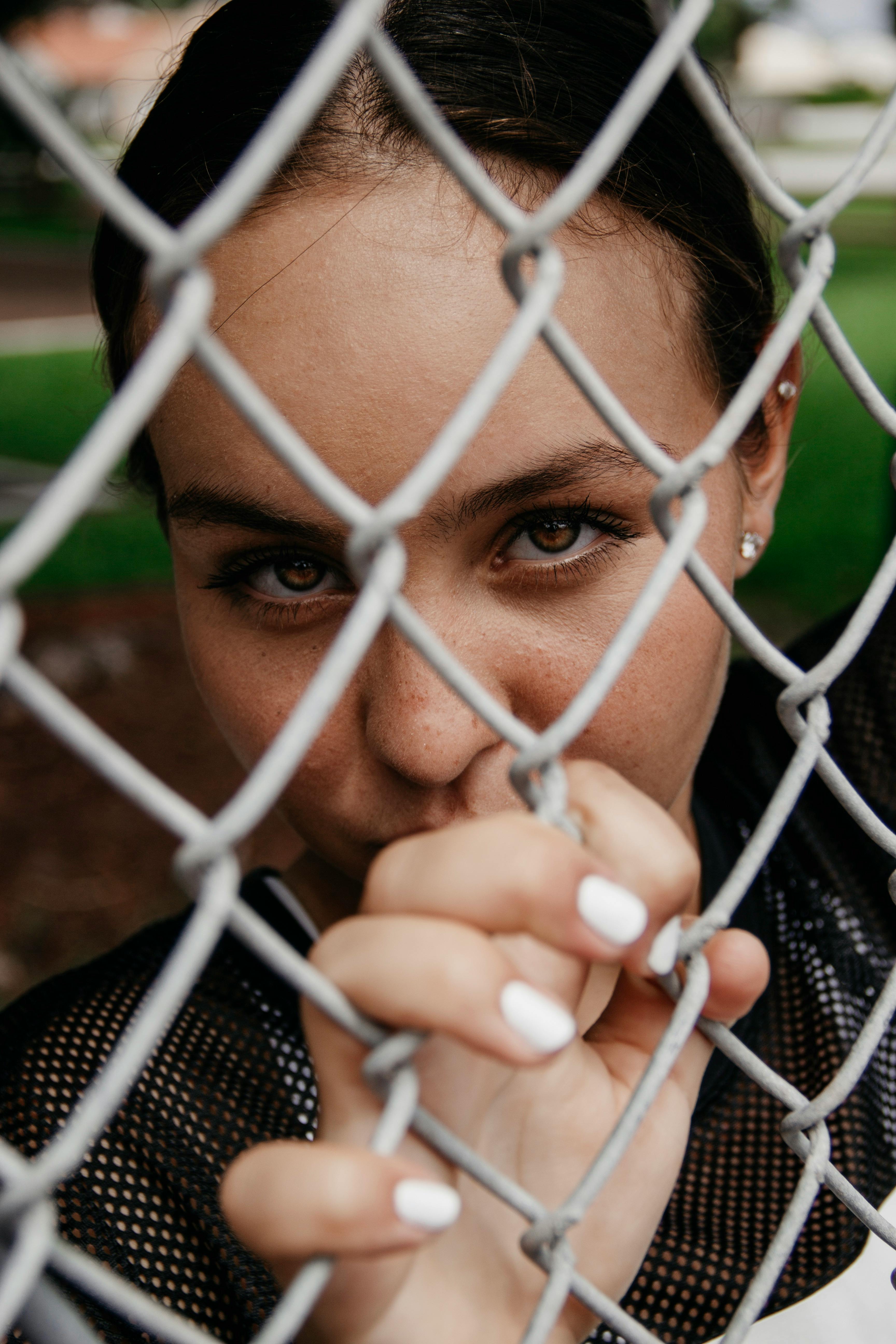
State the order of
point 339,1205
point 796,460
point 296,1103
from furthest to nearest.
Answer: point 796,460
point 296,1103
point 339,1205

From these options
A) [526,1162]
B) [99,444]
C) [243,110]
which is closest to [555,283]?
[99,444]

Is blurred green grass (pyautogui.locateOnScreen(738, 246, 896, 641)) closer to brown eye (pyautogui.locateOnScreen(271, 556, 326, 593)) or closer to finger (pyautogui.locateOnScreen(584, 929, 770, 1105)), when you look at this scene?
brown eye (pyautogui.locateOnScreen(271, 556, 326, 593))

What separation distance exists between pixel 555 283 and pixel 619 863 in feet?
1.19

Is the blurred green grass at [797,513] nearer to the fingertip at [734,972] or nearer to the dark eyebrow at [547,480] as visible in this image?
the dark eyebrow at [547,480]

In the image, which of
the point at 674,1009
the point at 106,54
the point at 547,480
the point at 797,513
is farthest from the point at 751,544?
the point at 106,54

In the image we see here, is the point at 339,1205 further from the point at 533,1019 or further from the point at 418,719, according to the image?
the point at 418,719

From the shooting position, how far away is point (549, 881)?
63 cm

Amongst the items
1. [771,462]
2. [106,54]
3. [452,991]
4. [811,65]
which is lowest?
[452,991]

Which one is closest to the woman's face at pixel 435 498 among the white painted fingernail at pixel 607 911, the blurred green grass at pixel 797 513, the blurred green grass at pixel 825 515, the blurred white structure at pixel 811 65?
the white painted fingernail at pixel 607 911

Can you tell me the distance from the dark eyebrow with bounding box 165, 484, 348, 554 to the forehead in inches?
1.2

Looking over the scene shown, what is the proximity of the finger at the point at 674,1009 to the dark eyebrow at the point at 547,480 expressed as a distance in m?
0.47

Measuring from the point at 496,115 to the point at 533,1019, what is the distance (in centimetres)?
103

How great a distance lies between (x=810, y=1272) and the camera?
4.33 feet

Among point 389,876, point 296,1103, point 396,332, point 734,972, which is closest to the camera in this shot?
point 389,876
